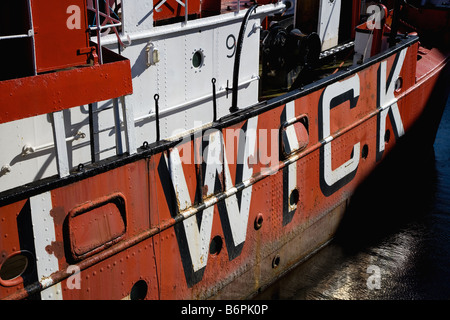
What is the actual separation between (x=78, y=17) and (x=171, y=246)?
234cm

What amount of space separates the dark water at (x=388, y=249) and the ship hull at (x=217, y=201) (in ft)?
1.02

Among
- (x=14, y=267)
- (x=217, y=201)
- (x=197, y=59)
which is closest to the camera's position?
(x=14, y=267)

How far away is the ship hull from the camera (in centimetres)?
439

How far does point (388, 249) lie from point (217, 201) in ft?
12.6

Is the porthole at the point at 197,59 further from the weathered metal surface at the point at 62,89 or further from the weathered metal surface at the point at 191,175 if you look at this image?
the weathered metal surface at the point at 62,89

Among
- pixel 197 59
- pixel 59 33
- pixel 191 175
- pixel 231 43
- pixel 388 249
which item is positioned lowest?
pixel 388 249

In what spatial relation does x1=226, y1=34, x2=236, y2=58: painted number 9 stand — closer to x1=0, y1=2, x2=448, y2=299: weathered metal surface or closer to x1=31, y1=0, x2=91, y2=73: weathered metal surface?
x1=0, y1=2, x2=448, y2=299: weathered metal surface

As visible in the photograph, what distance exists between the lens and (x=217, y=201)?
575 centimetres

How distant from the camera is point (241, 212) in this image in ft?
20.0

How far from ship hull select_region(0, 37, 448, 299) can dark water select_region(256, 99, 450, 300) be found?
12.2 inches

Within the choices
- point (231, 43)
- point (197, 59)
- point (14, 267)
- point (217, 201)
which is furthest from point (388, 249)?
point (14, 267)

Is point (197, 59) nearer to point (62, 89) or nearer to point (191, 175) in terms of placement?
point (191, 175)

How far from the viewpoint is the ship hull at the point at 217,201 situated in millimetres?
4387
